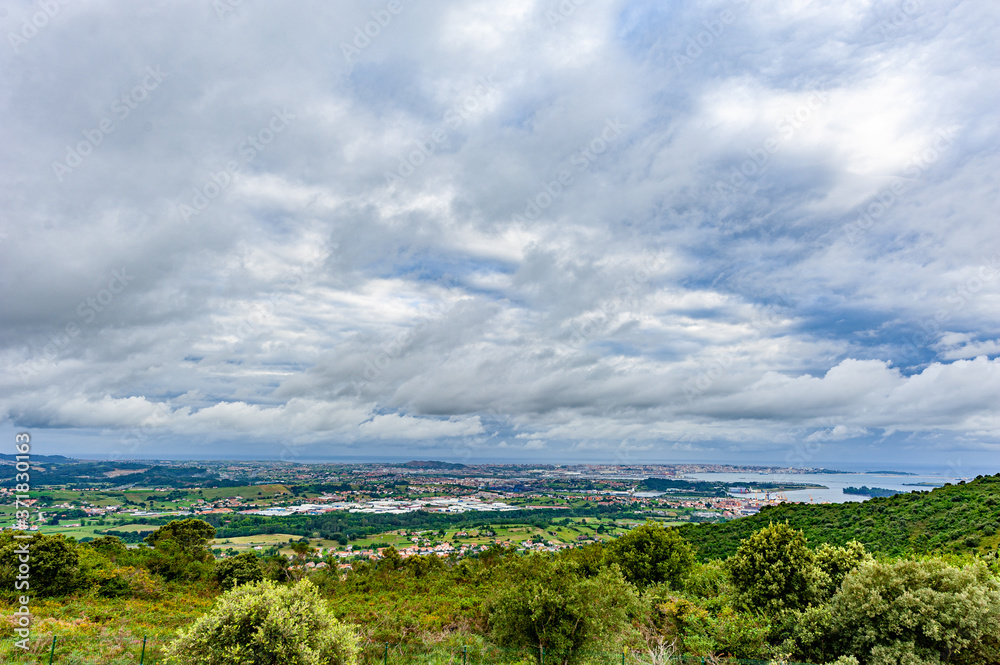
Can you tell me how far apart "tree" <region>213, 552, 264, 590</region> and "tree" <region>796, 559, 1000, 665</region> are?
132 feet

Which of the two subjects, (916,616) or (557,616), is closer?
(916,616)

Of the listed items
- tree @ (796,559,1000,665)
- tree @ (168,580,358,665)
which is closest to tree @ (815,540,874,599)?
tree @ (796,559,1000,665)

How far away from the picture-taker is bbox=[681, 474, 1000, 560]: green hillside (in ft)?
125

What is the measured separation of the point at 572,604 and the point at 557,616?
92 centimetres

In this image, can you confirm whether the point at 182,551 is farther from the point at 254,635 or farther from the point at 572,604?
the point at 254,635

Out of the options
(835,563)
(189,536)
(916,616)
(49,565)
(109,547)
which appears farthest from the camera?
(189,536)

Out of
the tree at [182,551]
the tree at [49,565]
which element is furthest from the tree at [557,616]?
the tree at [182,551]

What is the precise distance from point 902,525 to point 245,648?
5975cm

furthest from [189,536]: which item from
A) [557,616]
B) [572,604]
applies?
[572,604]

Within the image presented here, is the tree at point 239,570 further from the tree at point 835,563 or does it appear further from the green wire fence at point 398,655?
the tree at point 835,563

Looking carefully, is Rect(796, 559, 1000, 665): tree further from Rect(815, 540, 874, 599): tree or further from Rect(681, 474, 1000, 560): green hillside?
Rect(681, 474, 1000, 560): green hillside

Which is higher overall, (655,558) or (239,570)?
(655,558)

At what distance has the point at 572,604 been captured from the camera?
21.6 metres

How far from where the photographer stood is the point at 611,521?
12125 cm
